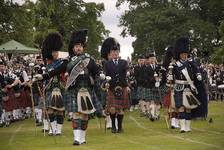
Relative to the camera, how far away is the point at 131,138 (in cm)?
1384

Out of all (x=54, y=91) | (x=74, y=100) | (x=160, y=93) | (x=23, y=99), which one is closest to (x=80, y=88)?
(x=74, y=100)

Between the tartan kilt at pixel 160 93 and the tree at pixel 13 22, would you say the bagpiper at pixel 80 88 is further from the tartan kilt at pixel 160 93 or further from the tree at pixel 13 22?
the tree at pixel 13 22

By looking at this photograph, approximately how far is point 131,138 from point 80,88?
180cm

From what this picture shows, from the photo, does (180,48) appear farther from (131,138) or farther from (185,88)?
(131,138)

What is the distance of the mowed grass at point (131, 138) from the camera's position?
1233 centimetres

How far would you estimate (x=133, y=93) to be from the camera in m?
24.6

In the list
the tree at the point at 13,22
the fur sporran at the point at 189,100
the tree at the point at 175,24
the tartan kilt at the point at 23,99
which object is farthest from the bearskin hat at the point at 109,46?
the tree at the point at 175,24

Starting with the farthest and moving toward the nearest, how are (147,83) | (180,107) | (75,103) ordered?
(147,83) → (180,107) → (75,103)

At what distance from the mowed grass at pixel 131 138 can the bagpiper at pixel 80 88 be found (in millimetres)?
434

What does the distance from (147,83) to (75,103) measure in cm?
673

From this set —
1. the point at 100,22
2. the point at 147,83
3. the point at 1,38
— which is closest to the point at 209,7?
the point at 100,22

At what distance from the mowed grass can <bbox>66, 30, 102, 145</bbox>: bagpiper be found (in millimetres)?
434

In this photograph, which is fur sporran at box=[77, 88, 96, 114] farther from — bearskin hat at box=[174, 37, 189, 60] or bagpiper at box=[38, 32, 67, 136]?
bearskin hat at box=[174, 37, 189, 60]

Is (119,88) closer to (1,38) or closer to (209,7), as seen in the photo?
(1,38)
